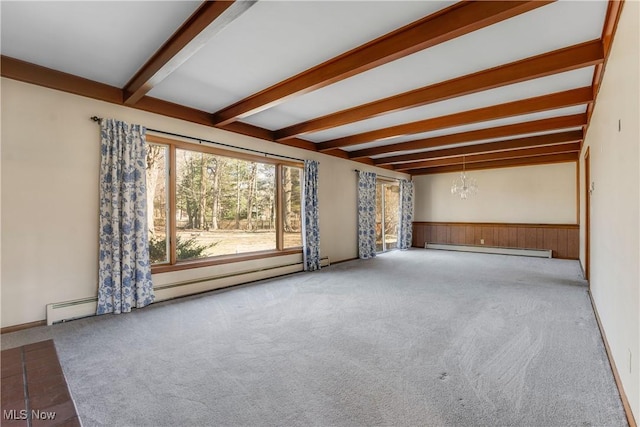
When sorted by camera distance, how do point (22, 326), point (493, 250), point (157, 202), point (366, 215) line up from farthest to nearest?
point (493, 250), point (366, 215), point (157, 202), point (22, 326)

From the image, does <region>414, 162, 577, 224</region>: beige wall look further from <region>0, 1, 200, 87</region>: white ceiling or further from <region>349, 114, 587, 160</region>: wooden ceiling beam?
<region>0, 1, 200, 87</region>: white ceiling

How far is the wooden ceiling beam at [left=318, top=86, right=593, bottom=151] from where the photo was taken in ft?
11.5

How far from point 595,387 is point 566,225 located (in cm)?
666

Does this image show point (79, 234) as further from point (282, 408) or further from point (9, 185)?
point (282, 408)

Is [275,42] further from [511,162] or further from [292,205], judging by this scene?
[511,162]

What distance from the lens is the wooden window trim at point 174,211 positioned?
3.95 meters

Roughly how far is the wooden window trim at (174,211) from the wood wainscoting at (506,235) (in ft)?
17.3

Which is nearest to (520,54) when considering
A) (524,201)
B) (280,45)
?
(280,45)

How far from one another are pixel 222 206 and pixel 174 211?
2.41 feet

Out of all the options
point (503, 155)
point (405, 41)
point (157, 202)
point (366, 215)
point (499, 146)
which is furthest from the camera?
point (366, 215)

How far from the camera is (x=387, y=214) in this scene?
28.2 feet

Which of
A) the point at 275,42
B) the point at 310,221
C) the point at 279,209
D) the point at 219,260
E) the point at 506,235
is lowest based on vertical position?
the point at 219,260

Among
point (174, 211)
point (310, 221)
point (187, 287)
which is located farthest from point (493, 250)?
point (174, 211)

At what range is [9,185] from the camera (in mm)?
2799
